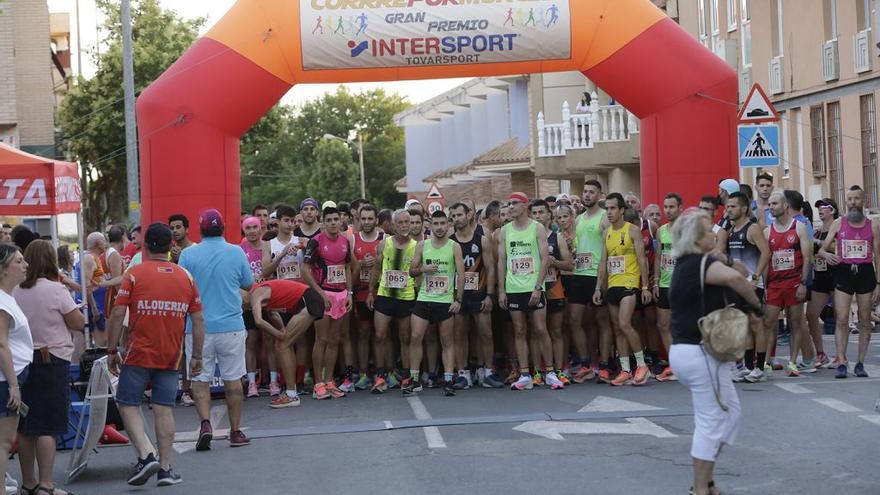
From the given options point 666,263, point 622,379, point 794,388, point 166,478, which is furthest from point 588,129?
point 166,478

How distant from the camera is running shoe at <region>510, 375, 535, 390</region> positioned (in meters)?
14.9

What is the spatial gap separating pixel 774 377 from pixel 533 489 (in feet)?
20.9

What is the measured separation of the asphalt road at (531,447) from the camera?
934 centimetres

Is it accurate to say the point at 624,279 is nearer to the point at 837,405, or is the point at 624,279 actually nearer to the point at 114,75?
the point at 837,405

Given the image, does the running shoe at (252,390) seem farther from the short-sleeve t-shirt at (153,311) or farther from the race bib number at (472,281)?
the short-sleeve t-shirt at (153,311)

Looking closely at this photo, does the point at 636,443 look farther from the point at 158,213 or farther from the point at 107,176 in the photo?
the point at 107,176

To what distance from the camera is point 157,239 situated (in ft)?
33.3

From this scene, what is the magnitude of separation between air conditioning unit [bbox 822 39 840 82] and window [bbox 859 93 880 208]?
1190mm

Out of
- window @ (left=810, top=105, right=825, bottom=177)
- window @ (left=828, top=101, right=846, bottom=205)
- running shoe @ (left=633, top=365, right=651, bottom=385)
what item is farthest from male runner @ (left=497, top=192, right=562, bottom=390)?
window @ (left=810, top=105, right=825, bottom=177)

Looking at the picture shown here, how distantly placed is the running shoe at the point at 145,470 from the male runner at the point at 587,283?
6367 mm

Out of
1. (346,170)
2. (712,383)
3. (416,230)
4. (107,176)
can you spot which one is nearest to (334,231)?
(416,230)

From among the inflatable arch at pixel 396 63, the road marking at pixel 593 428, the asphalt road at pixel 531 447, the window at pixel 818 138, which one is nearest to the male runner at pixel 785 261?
the asphalt road at pixel 531 447

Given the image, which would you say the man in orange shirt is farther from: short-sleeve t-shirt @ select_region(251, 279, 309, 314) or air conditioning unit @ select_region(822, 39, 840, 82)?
air conditioning unit @ select_region(822, 39, 840, 82)

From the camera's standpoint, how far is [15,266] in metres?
9.02
